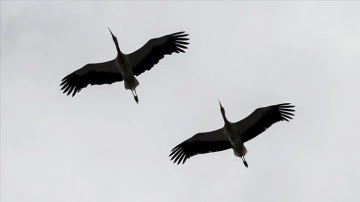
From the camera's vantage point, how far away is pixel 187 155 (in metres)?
40.7

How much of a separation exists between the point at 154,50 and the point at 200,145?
4.65m

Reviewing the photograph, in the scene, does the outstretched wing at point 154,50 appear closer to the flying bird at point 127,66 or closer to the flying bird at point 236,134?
the flying bird at point 127,66

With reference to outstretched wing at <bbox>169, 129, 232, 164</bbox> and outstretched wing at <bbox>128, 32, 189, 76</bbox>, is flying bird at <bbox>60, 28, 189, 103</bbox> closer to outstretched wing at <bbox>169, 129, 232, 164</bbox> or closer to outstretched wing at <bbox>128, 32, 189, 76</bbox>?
outstretched wing at <bbox>128, 32, 189, 76</bbox>

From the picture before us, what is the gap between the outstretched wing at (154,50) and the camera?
41.3m

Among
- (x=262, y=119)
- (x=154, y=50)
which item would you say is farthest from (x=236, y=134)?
(x=154, y=50)

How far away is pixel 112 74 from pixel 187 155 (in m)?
5.01

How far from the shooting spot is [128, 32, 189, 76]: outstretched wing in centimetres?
4131

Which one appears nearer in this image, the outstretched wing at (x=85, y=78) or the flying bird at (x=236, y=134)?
the flying bird at (x=236, y=134)

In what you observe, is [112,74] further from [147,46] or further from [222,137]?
[222,137]

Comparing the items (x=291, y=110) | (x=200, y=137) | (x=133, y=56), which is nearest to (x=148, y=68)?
(x=133, y=56)

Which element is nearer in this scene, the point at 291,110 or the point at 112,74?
the point at 291,110

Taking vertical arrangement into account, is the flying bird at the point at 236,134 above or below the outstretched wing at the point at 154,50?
below

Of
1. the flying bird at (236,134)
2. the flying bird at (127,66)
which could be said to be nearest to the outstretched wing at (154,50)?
the flying bird at (127,66)

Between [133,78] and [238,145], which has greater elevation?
[133,78]
